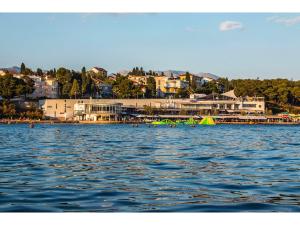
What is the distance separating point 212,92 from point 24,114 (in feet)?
147

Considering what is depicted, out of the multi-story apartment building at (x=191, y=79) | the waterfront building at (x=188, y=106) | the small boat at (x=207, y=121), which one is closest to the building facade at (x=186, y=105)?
the waterfront building at (x=188, y=106)

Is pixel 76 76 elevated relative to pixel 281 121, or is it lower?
elevated

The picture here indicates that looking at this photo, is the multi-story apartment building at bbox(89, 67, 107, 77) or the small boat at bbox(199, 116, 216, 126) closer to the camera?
the small boat at bbox(199, 116, 216, 126)

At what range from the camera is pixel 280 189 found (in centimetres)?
1241

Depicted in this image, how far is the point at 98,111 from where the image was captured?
98.9 metres

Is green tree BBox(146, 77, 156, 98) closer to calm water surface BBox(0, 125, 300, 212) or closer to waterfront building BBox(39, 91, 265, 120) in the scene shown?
waterfront building BBox(39, 91, 265, 120)

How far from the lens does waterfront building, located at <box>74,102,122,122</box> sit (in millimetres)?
98125

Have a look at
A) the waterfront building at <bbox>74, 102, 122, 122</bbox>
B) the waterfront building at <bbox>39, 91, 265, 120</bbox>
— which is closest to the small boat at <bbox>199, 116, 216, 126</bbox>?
the waterfront building at <bbox>39, 91, 265, 120</bbox>

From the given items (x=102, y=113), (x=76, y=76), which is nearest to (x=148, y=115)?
(x=102, y=113)

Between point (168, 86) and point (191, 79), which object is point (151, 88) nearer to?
point (168, 86)

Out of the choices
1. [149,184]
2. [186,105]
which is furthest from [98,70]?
[149,184]

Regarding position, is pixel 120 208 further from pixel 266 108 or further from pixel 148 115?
pixel 266 108

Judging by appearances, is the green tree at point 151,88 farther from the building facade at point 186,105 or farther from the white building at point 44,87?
the white building at point 44,87

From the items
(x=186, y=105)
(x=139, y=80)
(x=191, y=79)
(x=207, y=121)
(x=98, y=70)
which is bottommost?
(x=207, y=121)
